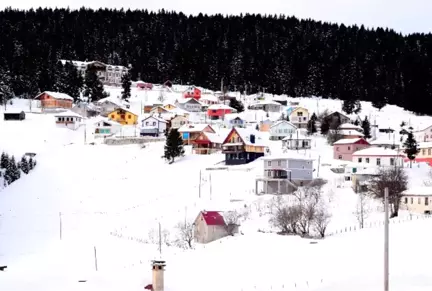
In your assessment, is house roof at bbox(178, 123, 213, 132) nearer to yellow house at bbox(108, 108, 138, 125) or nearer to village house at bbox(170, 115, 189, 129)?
village house at bbox(170, 115, 189, 129)

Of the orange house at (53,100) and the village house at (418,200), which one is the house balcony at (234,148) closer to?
the village house at (418,200)

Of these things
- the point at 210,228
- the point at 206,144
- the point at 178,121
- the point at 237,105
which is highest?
the point at 237,105

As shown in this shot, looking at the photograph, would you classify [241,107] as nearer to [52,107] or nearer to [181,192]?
[52,107]

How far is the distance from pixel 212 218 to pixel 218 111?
1805 inches

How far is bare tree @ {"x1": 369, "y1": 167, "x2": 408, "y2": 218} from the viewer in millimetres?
46034

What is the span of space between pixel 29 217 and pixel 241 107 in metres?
47.1

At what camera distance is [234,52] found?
5002 inches

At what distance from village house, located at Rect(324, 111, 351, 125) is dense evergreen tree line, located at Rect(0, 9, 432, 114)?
9.68 m

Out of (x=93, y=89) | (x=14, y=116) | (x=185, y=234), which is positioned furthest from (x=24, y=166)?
(x=93, y=89)

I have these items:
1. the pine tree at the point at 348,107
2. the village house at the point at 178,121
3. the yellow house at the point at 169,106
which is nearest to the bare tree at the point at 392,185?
the village house at the point at 178,121

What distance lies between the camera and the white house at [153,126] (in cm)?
7650

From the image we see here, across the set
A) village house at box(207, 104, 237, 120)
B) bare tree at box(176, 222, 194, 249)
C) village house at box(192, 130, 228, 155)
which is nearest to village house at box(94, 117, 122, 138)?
village house at box(192, 130, 228, 155)

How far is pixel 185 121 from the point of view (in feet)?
265

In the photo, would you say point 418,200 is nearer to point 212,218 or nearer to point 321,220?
point 321,220
